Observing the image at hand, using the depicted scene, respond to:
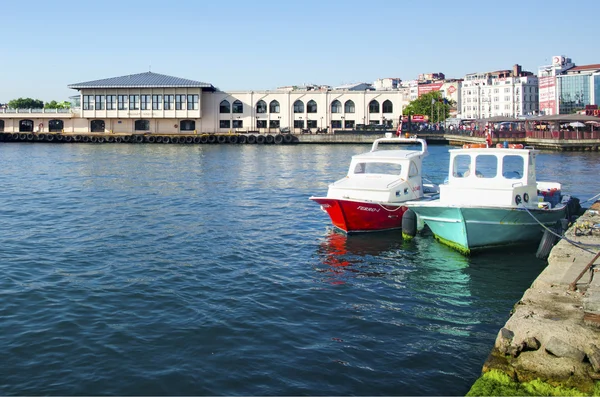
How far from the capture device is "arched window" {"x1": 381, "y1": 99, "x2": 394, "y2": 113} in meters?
102

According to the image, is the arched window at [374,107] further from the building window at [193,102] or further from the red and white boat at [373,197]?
the red and white boat at [373,197]

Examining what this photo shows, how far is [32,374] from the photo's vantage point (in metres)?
9.72

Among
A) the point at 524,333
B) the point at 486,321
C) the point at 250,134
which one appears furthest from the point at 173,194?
the point at 250,134

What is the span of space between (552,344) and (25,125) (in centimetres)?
10524

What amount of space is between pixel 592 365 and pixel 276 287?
7.65 meters

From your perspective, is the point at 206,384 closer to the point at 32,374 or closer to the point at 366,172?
the point at 32,374

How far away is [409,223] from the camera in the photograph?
20031 millimetres

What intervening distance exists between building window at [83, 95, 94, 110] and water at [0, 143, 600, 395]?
75908 mm

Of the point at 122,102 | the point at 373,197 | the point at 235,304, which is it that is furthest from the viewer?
the point at 122,102

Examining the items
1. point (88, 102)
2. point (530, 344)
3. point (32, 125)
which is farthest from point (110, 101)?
point (530, 344)

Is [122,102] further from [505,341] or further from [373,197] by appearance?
[505,341]

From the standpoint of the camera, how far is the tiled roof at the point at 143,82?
96188 mm

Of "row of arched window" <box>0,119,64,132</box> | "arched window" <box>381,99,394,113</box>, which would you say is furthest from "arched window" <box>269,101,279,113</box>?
"row of arched window" <box>0,119,64,132</box>

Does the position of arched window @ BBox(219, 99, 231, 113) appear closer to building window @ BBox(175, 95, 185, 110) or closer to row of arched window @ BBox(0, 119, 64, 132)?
building window @ BBox(175, 95, 185, 110)
